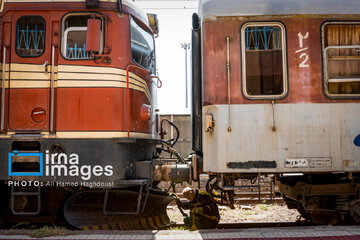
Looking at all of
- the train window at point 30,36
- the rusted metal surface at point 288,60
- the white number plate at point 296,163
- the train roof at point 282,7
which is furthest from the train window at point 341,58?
the train window at point 30,36

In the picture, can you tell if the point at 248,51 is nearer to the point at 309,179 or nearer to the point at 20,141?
the point at 309,179

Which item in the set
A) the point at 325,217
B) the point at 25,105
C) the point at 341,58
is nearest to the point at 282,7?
the point at 341,58

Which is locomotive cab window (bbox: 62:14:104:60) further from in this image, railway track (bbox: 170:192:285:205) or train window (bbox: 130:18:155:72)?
railway track (bbox: 170:192:285:205)

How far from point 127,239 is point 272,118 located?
2510 mm

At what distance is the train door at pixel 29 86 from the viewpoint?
16.8 ft

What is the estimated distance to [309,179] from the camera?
216 inches

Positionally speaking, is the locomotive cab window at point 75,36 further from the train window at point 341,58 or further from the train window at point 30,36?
the train window at point 341,58

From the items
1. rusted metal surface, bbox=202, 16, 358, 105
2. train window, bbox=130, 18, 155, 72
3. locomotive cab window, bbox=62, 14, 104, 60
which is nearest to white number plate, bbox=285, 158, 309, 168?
rusted metal surface, bbox=202, 16, 358, 105

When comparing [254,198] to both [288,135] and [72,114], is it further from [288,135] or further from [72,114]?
[72,114]

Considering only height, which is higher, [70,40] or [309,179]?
[70,40]

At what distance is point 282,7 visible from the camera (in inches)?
198

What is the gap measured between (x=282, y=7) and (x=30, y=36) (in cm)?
373

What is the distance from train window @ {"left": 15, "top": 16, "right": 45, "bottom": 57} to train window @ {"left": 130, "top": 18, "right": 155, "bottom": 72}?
4.41 feet

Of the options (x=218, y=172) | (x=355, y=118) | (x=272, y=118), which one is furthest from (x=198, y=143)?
(x=355, y=118)
